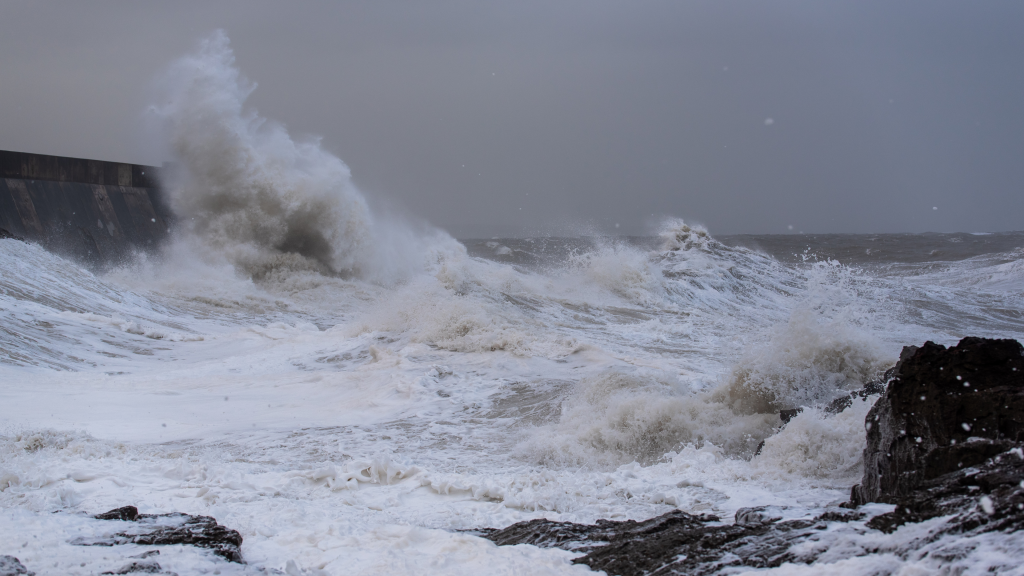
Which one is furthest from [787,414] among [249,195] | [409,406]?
[249,195]

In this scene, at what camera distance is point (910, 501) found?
95.0 inches

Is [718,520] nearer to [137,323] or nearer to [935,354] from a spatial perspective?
[935,354]

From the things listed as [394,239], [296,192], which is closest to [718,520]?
[296,192]

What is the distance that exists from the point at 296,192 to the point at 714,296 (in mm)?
10267

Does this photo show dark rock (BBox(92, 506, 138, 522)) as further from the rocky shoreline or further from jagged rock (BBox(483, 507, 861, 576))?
jagged rock (BBox(483, 507, 861, 576))

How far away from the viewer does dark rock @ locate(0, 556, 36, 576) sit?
2.32 meters

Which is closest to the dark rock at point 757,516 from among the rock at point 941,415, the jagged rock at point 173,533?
the rock at point 941,415

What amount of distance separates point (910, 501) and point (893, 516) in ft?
0.29

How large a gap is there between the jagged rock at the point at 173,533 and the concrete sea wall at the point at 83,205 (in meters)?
13.4

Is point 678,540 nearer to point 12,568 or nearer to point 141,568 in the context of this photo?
point 141,568

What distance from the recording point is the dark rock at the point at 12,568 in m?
2.32

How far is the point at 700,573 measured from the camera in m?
2.37

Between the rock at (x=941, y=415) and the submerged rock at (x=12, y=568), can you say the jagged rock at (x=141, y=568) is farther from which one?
the rock at (x=941, y=415)

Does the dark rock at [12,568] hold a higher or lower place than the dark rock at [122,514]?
higher
